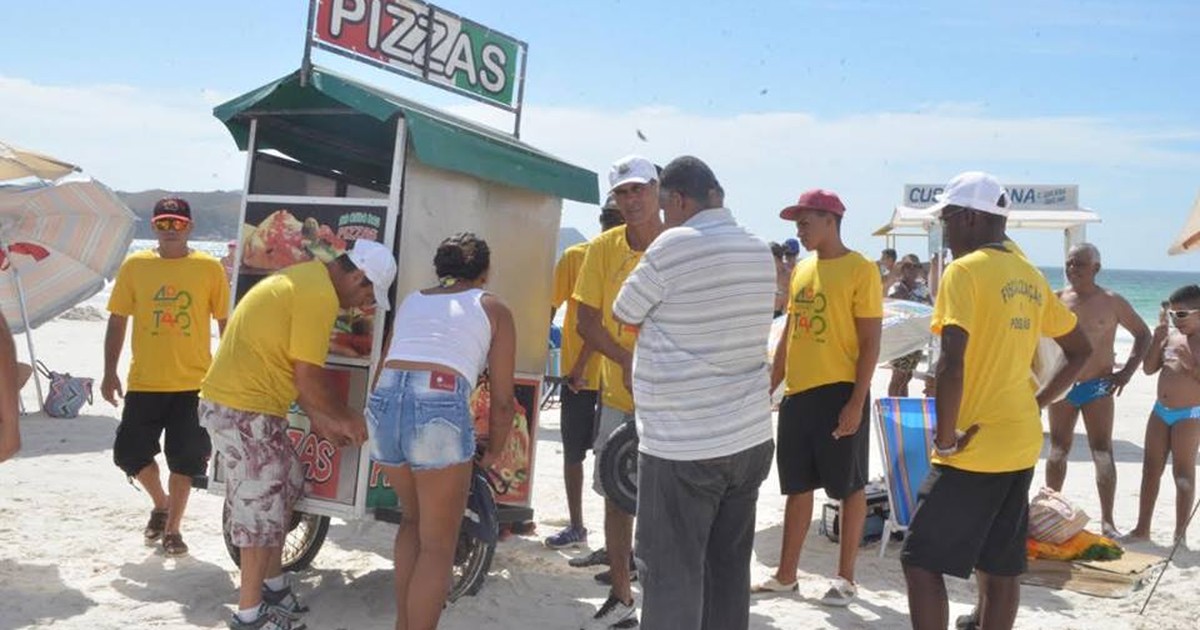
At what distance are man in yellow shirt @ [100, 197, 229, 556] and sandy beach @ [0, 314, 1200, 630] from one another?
1.56 feet

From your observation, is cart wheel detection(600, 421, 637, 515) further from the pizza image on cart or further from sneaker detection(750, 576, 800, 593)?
the pizza image on cart

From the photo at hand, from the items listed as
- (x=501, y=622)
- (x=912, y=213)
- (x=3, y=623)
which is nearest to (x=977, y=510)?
(x=501, y=622)

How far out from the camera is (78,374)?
1362cm

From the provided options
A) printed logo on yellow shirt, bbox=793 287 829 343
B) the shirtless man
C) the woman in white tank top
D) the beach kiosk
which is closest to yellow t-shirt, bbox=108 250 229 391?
the woman in white tank top

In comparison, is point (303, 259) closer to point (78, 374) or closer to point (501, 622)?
point (501, 622)

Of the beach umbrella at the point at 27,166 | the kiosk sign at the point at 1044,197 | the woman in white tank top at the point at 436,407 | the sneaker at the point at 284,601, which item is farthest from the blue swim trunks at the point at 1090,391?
the kiosk sign at the point at 1044,197

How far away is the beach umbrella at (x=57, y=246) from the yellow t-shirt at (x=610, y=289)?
7140 millimetres

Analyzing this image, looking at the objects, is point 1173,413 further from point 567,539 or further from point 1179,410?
point 567,539

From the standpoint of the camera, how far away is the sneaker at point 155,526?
6133 mm

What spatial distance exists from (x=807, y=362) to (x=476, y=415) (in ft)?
5.39

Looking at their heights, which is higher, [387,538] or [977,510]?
[977,510]

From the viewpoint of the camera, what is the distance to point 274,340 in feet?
15.0

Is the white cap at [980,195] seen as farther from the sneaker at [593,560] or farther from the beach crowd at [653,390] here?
the sneaker at [593,560]

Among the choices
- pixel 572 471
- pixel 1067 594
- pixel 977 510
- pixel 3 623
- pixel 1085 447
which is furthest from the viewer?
pixel 1085 447
